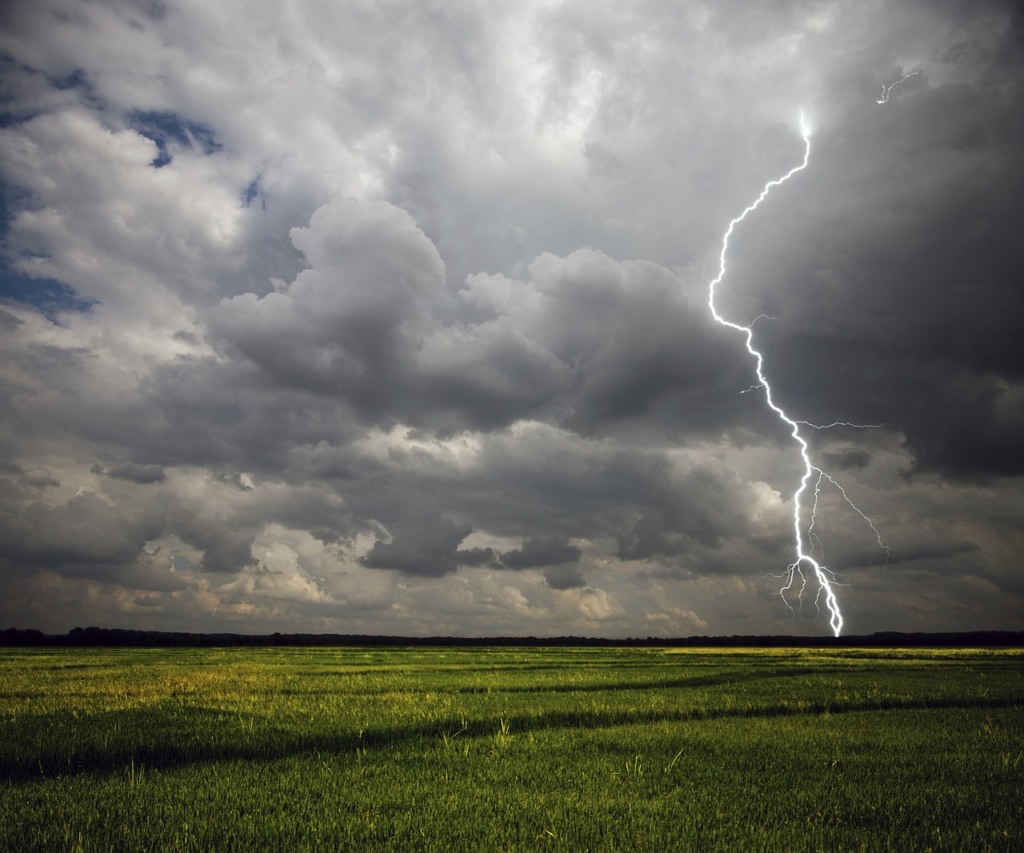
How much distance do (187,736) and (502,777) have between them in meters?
5.86

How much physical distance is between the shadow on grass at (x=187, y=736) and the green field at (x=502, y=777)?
0.05 meters

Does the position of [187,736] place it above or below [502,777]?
below

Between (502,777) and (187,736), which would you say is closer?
(502,777)

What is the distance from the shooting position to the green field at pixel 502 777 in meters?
5.37

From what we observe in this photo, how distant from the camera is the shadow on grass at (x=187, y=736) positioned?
27.3ft

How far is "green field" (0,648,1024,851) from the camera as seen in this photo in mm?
5371

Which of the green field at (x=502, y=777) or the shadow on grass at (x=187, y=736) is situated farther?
the shadow on grass at (x=187, y=736)

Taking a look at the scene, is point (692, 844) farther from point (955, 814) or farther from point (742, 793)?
point (955, 814)

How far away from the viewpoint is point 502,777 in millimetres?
7438

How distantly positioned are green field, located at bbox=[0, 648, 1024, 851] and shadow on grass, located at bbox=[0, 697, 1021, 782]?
5cm

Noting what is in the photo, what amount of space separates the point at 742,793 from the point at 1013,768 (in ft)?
15.4

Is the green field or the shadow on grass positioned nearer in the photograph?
the green field

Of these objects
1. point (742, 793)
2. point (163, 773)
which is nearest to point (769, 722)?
point (742, 793)

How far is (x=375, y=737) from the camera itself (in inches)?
405
